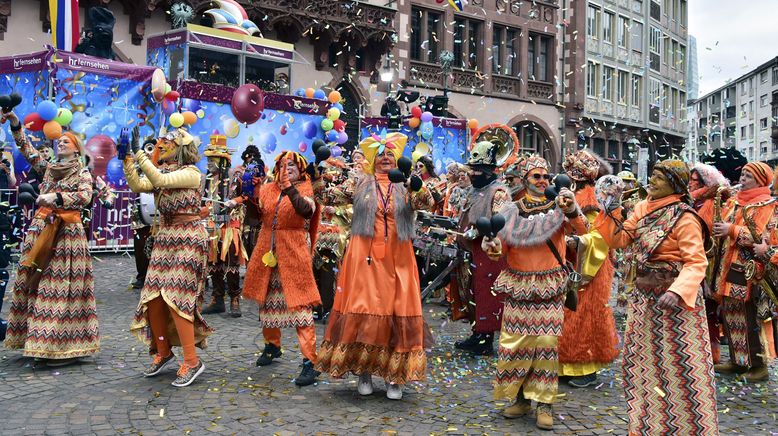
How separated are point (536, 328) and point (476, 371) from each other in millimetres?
1636

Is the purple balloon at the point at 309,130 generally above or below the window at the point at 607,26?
below

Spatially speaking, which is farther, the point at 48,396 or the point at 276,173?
the point at 276,173

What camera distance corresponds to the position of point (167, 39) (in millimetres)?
15531

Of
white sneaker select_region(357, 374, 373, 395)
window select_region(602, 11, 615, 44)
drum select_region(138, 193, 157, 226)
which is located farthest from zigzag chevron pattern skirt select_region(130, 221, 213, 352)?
window select_region(602, 11, 615, 44)

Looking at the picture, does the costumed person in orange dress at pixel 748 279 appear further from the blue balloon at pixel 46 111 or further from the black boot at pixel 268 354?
the blue balloon at pixel 46 111

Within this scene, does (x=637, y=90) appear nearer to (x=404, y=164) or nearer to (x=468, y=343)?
(x=468, y=343)

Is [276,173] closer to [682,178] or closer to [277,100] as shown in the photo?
[682,178]

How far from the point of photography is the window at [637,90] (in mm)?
36875

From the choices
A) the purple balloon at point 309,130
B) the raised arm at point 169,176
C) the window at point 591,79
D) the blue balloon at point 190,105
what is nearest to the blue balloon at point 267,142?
the purple balloon at point 309,130

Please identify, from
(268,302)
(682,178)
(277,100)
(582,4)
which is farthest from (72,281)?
(582,4)

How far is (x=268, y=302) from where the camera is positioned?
19.4ft

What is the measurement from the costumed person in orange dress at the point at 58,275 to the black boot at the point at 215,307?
264cm

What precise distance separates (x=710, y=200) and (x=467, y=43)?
72.0 feet

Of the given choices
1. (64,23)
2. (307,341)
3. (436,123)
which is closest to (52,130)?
(307,341)
